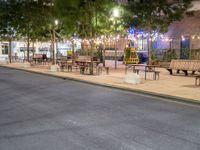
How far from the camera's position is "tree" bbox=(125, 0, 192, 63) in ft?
89.8

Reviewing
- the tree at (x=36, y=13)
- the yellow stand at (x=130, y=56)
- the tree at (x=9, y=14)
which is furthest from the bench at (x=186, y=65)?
the tree at (x=9, y=14)

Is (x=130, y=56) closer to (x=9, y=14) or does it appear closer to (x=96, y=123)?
(x=9, y=14)

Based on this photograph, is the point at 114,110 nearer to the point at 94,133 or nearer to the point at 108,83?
the point at 94,133

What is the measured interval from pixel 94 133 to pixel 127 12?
21.5m

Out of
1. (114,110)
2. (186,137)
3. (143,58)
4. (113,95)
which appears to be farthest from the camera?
(143,58)

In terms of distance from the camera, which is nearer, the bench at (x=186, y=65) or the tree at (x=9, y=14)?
the bench at (x=186, y=65)

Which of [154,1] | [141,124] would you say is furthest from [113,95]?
[154,1]

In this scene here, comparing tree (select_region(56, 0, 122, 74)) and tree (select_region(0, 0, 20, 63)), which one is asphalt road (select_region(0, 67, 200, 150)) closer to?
tree (select_region(56, 0, 122, 74))

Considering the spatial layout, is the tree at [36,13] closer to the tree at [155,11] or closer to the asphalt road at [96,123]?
the tree at [155,11]

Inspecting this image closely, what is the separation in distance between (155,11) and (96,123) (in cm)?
2052

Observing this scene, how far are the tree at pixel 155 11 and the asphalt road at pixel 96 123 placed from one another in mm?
14506

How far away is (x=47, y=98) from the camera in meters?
13.4

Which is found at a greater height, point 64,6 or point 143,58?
point 64,6

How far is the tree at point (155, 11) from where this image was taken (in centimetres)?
2738
